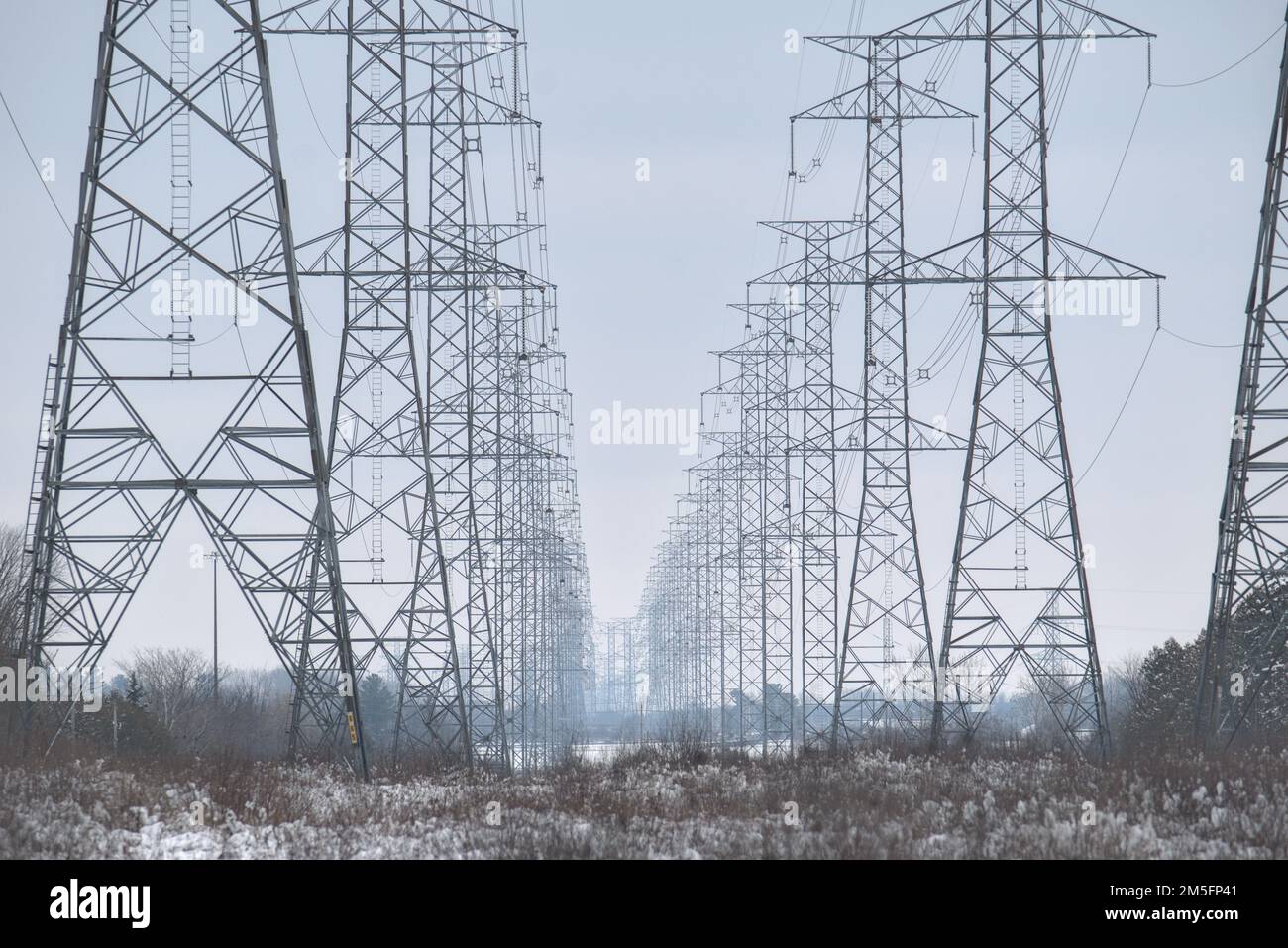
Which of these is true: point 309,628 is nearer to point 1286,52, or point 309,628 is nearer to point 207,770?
point 207,770

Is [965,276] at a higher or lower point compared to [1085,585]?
higher

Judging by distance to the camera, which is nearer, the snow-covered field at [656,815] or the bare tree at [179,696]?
the snow-covered field at [656,815]

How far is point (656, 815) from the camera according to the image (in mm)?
20203

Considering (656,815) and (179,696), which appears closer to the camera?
(656,815)

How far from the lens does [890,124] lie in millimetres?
40406

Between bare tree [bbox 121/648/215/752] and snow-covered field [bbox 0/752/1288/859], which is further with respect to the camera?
bare tree [bbox 121/648/215/752]

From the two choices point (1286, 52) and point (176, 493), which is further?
point (1286, 52)

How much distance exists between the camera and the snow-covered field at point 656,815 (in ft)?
53.0

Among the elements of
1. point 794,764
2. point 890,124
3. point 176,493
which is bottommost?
point 794,764

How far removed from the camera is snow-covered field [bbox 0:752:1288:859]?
16156 mm

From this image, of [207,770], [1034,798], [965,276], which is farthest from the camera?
[965,276]
